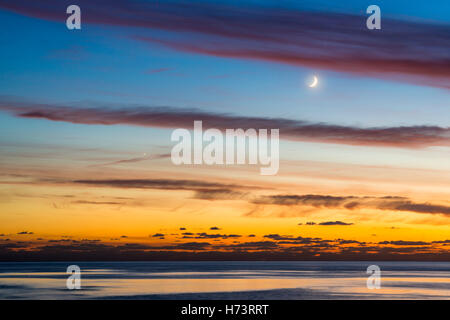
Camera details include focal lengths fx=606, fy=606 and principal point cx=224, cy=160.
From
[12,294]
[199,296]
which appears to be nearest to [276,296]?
[199,296]

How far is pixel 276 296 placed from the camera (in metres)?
58.3

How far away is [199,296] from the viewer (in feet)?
191
